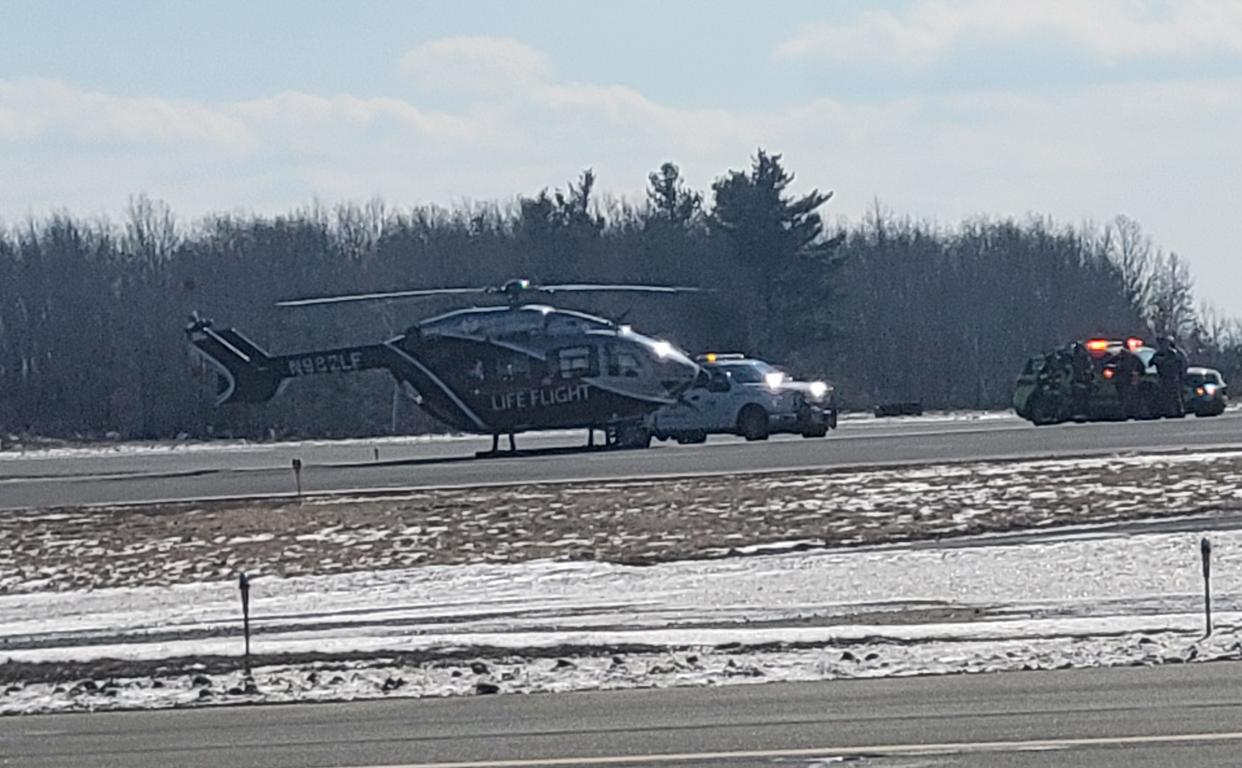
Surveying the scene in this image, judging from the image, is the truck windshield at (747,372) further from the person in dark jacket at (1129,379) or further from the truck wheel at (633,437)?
the person in dark jacket at (1129,379)

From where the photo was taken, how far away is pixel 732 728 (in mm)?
11164

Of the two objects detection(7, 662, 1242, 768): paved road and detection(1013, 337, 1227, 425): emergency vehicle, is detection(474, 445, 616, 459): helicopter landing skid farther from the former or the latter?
detection(7, 662, 1242, 768): paved road

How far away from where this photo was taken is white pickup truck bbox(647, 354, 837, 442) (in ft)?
138

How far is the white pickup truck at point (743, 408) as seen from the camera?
4209 cm

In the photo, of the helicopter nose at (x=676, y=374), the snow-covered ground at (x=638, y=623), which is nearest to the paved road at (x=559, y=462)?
the helicopter nose at (x=676, y=374)

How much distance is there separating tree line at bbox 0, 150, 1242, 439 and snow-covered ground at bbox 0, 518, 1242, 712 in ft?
146

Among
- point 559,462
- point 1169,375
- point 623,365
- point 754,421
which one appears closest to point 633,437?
point 623,365

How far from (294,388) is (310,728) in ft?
193

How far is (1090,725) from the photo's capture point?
1076 cm

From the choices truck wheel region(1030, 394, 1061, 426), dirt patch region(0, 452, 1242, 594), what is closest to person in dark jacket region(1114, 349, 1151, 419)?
truck wheel region(1030, 394, 1061, 426)

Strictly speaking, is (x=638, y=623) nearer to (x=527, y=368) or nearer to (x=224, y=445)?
(x=527, y=368)

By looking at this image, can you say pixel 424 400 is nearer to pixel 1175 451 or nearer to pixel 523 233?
pixel 1175 451

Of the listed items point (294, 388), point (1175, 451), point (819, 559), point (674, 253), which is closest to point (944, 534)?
point (819, 559)

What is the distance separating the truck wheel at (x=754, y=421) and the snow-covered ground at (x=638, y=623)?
19.0 m
